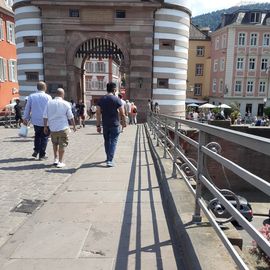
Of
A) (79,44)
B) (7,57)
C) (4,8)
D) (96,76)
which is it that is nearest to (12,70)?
(7,57)

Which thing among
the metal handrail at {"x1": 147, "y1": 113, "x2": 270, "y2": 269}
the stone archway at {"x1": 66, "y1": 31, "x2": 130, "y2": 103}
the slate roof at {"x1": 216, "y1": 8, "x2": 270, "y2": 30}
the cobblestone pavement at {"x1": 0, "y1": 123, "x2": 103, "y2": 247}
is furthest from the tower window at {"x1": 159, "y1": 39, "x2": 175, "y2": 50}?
the slate roof at {"x1": 216, "y1": 8, "x2": 270, "y2": 30}

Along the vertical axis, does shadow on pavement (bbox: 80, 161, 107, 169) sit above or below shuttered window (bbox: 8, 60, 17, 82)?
below

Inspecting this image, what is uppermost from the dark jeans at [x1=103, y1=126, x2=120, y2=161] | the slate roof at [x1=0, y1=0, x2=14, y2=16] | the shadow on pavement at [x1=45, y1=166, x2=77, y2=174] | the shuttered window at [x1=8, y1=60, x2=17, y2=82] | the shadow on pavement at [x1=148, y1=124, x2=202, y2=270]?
the slate roof at [x1=0, y1=0, x2=14, y2=16]

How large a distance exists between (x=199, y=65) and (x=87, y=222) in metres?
59.4

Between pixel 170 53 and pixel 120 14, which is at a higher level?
pixel 120 14

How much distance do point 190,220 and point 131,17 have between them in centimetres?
2549

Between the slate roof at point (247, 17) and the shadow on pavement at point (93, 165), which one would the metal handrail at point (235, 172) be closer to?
the shadow on pavement at point (93, 165)

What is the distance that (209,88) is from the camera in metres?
59.6

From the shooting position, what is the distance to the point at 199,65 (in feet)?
200

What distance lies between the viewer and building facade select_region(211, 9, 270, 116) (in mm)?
51688

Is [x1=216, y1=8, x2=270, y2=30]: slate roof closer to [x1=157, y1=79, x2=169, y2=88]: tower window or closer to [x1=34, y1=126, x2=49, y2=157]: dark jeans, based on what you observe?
[x1=157, y1=79, x2=169, y2=88]: tower window

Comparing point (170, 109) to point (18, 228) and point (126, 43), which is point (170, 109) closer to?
point (126, 43)

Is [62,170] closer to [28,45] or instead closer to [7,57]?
[28,45]

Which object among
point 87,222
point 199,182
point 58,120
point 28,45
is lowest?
point 87,222
